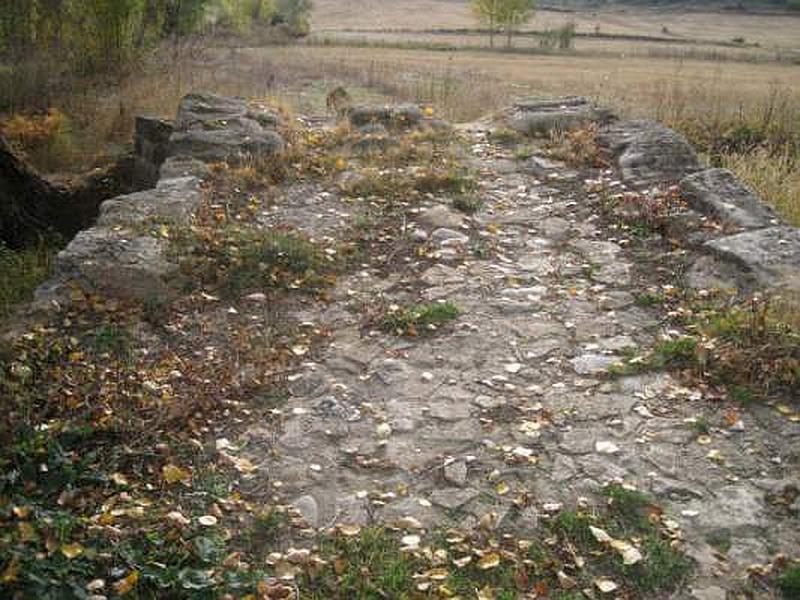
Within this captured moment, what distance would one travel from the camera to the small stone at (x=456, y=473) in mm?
4430

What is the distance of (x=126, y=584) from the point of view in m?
3.50

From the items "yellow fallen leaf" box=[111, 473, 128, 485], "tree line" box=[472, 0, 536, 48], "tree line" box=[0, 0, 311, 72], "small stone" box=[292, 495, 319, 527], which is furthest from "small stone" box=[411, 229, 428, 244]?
"tree line" box=[472, 0, 536, 48]

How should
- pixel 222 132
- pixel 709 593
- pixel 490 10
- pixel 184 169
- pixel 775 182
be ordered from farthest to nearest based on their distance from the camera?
pixel 490 10 → pixel 775 182 → pixel 222 132 → pixel 184 169 → pixel 709 593

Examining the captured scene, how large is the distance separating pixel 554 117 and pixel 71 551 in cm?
853

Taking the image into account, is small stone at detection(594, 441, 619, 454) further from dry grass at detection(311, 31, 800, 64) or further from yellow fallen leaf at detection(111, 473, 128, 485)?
dry grass at detection(311, 31, 800, 64)

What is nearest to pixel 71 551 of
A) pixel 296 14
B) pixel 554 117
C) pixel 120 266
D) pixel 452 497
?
pixel 452 497

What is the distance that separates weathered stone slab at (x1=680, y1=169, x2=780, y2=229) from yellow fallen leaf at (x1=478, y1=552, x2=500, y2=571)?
458 centimetres

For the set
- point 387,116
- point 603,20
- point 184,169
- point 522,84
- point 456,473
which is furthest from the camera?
point 603,20

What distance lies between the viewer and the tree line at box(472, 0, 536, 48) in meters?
62.8

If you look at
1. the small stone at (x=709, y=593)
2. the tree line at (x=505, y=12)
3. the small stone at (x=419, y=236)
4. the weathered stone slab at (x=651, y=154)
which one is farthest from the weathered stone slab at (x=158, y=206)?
the tree line at (x=505, y=12)

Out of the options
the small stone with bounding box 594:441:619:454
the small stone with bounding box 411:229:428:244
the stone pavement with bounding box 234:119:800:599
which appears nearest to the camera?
the stone pavement with bounding box 234:119:800:599

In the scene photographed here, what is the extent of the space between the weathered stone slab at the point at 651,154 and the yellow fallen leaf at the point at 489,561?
18.1 ft

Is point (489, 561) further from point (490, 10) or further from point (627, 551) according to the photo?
point (490, 10)

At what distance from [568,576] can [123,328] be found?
3.46 meters
